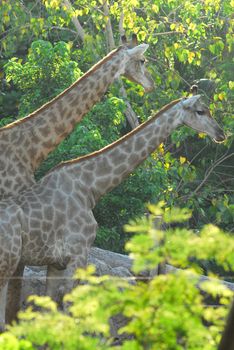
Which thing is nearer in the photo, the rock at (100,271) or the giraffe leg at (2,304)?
the giraffe leg at (2,304)

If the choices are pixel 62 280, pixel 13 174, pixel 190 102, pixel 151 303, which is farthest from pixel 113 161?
pixel 151 303

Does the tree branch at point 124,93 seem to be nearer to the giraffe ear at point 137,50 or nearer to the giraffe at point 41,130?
the giraffe ear at point 137,50

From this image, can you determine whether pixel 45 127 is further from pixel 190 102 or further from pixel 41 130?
pixel 190 102

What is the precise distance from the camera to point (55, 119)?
12.1 metres

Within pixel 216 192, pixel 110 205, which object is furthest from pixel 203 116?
pixel 216 192

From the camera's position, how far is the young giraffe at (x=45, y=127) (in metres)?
11.7

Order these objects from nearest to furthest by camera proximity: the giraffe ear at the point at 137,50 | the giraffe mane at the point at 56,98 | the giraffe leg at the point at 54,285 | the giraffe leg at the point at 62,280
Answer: the giraffe leg at the point at 62,280 < the giraffe leg at the point at 54,285 < the giraffe mane at the point at 56,98 < the giraffe ear at the point at 137,50

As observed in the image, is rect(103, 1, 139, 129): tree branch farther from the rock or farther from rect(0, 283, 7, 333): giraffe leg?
rect(0, 283, 7, 333): giraffe leg

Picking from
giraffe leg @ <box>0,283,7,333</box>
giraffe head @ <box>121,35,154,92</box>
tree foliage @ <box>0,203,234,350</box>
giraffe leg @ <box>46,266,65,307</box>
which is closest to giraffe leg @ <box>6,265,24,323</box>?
giraffe leg @ <box>46,266,65,307</box>

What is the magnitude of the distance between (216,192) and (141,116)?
6.62ft

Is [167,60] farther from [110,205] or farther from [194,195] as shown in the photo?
[110,205]

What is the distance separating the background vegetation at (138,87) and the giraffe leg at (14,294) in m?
3.73

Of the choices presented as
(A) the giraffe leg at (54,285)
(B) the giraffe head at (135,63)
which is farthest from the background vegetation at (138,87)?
(A) the giraffe leg at (54,285)

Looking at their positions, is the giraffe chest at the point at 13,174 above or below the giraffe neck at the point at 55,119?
below
